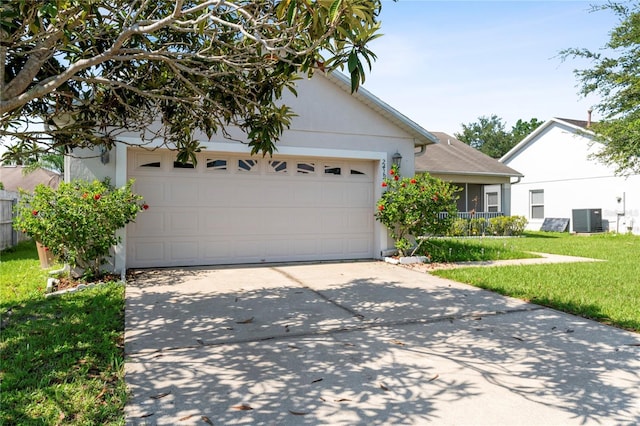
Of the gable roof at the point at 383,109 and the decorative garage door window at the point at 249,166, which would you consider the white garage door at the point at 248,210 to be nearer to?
the decorative garage door window at the point at 249,166

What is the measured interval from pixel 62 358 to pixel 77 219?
325 centimetres

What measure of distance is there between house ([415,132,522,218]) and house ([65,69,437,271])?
25.7 feet

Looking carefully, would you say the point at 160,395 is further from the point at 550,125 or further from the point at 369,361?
the point at 550,125

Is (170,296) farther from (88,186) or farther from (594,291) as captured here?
(594,291)

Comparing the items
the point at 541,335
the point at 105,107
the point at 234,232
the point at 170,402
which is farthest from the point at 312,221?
the point at 170,402

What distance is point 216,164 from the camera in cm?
890

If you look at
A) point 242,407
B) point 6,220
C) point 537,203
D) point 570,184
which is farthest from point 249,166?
point 537,203

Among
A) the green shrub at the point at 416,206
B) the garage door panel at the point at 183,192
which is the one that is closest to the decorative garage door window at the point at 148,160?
the garage door panel at the point at 183,192

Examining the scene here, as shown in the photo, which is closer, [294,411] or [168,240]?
[294,411]

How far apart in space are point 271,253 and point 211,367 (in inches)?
227

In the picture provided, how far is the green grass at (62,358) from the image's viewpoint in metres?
2.79

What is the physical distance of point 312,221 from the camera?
962 centimetres

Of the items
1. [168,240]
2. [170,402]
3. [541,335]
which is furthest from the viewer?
[168,240]

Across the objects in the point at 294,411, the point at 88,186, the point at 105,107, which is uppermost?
the point at 105,107
